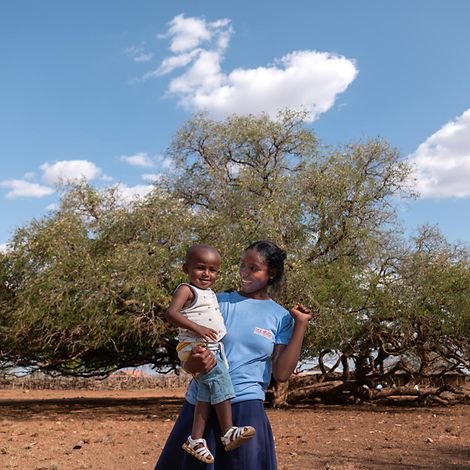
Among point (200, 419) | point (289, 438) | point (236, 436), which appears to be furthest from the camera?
point (289, 438)

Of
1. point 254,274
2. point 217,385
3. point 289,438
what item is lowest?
point 289,438

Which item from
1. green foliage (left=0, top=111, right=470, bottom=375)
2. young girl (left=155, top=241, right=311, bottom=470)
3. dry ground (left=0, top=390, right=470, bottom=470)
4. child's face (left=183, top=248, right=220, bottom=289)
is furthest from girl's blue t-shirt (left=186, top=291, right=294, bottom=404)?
green foliage (left=0, top=111, right=470, bottom=375)

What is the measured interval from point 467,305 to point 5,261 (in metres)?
9.95

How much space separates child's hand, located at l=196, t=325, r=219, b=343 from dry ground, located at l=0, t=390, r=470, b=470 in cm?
525

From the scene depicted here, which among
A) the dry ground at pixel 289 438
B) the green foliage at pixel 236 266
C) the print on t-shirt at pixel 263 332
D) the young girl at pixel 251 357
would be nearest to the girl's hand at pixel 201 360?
the young girl at pixel 251 357

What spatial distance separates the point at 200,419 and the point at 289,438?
25.8 ft

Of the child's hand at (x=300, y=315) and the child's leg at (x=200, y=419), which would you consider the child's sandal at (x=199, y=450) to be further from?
the child's hand at (x=300, y=315)

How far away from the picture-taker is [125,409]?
1602 centimetres

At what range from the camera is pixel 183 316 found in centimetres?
262

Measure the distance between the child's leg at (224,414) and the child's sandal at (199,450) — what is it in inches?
3.9

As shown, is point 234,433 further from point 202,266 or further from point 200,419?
point 202,266

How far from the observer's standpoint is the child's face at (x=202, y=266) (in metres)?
2.75

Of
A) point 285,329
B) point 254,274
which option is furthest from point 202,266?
point 285,329

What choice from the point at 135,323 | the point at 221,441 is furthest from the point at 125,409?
the point at 221,441
